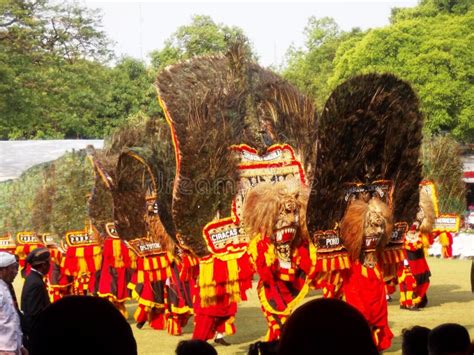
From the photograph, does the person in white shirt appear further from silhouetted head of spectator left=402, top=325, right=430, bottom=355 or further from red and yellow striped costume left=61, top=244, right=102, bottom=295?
red and yellow striped costume left=61, top=244, right=102, bottom=295

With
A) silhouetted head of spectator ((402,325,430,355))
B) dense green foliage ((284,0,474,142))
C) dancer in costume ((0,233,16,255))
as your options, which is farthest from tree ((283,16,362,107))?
silhouetted head of spectator ((402,325,430,355))

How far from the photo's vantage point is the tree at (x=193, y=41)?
39.3 metres

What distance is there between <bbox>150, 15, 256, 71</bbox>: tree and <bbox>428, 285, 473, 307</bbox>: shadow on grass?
22.2 meters

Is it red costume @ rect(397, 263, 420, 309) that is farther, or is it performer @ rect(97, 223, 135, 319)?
red costume @ rect(397, 263, 420, 309)

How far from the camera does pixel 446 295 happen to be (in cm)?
1578

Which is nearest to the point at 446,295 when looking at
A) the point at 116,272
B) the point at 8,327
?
the point at 116,272

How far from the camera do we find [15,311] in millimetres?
6637

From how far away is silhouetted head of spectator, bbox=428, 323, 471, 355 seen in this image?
4.06 m

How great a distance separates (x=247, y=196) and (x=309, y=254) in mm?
857

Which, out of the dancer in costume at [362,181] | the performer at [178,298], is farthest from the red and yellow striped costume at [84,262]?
the dancer in costume at [362,181]

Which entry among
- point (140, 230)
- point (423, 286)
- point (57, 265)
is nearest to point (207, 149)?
point (140, 230)

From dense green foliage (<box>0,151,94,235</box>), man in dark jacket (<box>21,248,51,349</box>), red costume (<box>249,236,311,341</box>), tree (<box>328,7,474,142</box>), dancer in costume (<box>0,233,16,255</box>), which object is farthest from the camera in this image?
tree (<box>328,7,474,142</box>)

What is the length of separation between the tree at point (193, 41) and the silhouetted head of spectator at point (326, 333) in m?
34.9

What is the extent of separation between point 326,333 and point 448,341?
1158mm
